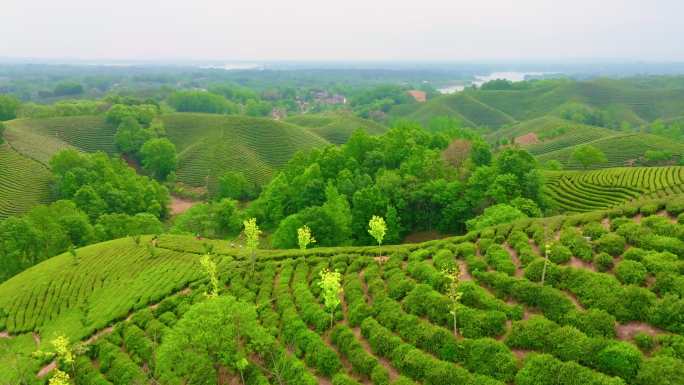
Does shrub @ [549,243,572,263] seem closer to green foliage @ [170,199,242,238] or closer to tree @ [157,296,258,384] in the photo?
tree @ [157,296,258,384]

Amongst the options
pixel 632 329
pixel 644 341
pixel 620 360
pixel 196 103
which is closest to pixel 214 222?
pixel 632 329


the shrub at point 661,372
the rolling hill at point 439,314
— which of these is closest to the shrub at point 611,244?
the rolling hill at point 439,314

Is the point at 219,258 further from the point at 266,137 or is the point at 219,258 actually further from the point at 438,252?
the point at 266,137

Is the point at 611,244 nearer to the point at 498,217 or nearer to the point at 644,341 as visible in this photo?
the point at 644,341

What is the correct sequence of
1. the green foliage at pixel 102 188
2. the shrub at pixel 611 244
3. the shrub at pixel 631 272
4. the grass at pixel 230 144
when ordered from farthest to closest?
the grass at pixel 230 144 < the green foliage at pixel 102 188 < the shrub at pixel 611 244 < the shrub at pixel 631 272

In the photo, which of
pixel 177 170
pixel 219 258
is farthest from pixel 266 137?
pixel 219 258

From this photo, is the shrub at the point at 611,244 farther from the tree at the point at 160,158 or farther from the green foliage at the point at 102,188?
the tree at the point at 160,158

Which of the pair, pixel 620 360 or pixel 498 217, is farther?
pixel 498 217
